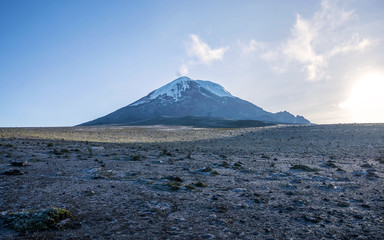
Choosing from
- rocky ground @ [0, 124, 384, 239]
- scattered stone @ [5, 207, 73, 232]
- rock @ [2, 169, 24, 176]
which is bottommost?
rocky ground @ [0, 124, 384, 239]

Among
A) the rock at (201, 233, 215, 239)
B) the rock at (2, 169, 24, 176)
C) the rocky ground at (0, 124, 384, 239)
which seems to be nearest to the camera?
the rock at (201, 233, 215, 239)

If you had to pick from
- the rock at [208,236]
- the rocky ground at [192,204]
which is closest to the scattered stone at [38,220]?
the rocky ground at [192,204]

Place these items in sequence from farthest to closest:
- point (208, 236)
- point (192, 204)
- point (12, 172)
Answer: point (12, 172) < point (192, 204) < point (208, 236)

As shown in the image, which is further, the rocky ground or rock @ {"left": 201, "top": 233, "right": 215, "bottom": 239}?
the rocky ground

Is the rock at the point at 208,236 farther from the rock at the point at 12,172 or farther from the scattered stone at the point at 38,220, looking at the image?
the rock at the point at 12,172

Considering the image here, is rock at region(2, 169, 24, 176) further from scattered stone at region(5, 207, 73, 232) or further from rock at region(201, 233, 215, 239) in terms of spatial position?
rock at region(201, 233, 215, 239)

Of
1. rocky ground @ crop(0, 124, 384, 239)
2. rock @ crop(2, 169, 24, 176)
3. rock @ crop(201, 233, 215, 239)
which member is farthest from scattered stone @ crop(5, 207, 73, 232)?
rock @ crop(2, 169, 24, 176)

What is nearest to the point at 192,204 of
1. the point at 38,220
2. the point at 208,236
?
the point at 208,236

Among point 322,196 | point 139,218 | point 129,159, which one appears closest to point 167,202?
point 139,218

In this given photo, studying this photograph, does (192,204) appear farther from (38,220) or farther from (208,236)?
(38,220)

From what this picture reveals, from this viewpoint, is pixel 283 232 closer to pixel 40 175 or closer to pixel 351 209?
pixel 351 209

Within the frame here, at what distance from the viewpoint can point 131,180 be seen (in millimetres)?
9805

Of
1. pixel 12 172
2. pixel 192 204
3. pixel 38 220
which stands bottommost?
pixel 192 204

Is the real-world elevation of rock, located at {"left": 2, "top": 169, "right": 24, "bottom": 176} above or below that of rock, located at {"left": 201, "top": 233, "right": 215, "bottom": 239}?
above
